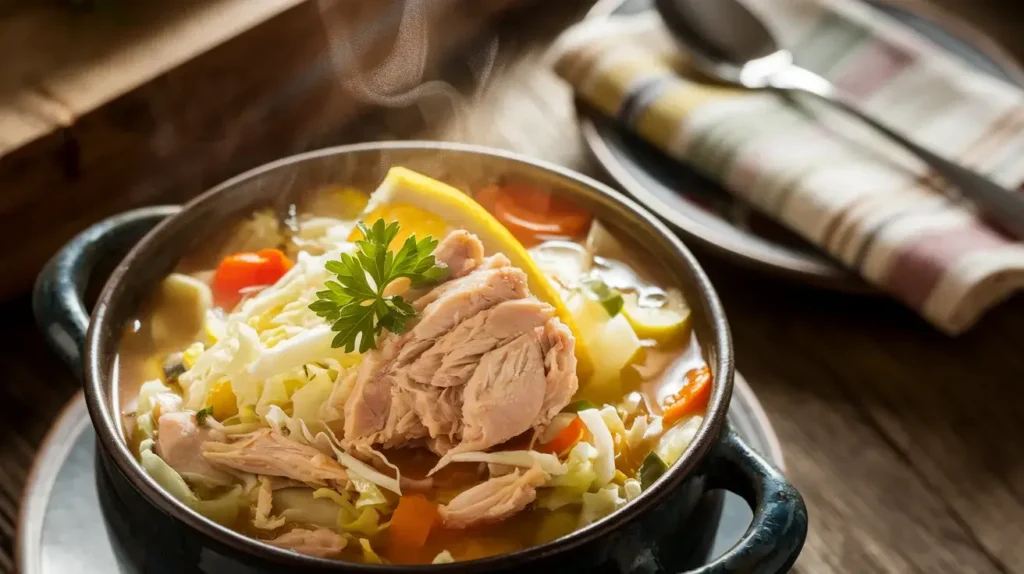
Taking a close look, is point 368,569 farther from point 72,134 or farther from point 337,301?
point 72,134

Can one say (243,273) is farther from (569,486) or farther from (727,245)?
(727,245)

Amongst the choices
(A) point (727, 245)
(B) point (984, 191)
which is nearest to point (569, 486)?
(A) point (727, 245)

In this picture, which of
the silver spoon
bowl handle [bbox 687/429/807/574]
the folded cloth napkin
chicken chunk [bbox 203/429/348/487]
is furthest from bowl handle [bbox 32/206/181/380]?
the silver spoon

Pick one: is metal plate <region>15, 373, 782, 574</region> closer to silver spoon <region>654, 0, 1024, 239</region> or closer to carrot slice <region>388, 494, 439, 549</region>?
carrot slice <region>388, 494, 439, 549</region>

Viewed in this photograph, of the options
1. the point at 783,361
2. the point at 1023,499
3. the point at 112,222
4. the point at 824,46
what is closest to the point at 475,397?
the point at 112,222

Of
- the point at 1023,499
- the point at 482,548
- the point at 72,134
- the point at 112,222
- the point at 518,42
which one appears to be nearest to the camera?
the point at 482,548
